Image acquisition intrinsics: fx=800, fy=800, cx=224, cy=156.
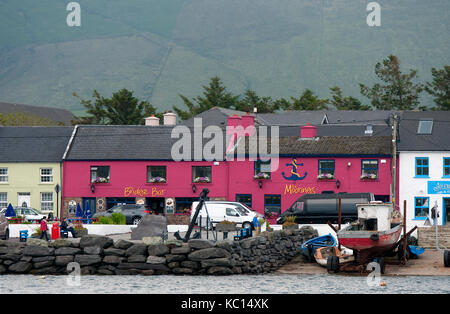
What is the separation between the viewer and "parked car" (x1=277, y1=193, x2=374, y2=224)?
158 feet

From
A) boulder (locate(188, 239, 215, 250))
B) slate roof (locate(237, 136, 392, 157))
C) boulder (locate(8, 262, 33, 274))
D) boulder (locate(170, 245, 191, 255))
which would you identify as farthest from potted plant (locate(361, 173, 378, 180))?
boulder (locate(8, 262, 33, 274))

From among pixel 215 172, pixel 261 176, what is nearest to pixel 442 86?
pixel 261 176

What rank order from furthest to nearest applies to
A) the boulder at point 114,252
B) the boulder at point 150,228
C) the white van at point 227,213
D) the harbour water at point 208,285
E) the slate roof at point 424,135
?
the slate roof at point 424,135, the white van at point 227,213, the boulder at point 150,228, the boulder at point 114,252, the harbour water at point 208,285

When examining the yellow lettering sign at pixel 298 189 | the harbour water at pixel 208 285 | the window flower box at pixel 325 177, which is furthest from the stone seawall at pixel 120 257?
the window flower box at pixel 325 177

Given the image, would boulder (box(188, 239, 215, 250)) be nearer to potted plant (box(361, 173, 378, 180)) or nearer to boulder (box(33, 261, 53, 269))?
boulder (box(33, 261, 53, 269))

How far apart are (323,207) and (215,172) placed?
15.4 meters

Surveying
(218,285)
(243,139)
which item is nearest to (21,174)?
(243,139)

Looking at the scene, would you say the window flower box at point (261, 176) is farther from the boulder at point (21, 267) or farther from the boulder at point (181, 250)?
the boulder at point (21, 267)

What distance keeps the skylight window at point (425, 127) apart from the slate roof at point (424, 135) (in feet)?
0.91

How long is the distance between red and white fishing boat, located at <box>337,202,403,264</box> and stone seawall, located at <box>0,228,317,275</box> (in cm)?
542

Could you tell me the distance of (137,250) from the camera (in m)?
32.6

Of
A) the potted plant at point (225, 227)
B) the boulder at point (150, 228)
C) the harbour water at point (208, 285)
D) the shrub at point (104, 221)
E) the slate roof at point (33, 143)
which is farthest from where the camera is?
the slate roof at point (33, 143)

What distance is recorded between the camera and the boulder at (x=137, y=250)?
32500mm
